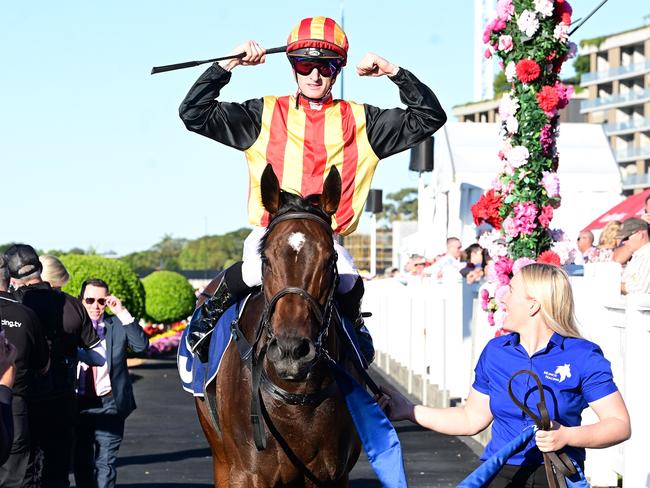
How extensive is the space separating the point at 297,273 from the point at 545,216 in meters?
5.77

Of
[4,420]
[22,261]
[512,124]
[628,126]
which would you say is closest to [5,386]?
[4,420]

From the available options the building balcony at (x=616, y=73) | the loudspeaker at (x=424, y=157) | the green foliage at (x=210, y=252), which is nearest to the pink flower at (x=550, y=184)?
the loudspeaker at (x=424, y=157)

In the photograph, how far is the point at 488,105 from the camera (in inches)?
5315

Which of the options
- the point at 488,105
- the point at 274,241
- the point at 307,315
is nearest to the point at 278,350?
the point at 307,315

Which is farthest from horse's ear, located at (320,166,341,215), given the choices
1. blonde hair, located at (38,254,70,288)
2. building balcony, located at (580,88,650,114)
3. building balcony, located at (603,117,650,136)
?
building balcony, located at (603,117,650,136)

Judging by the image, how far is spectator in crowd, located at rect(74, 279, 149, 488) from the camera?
9.28m

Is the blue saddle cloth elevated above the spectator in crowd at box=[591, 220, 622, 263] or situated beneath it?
situated beneath

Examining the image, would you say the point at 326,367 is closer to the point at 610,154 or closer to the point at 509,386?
the point at 509,386

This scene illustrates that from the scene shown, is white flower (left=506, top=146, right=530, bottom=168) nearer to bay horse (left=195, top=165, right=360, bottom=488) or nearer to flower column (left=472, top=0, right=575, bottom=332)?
flower column (left=472, top=0, right=575, bottom=332)

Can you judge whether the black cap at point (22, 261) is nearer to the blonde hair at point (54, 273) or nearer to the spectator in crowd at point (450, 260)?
the blonde hair at point (54, 273)

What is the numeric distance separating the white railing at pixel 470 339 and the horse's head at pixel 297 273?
8.98 ft

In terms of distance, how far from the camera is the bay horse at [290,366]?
213 inches

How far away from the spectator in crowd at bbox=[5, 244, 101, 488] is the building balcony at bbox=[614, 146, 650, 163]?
111 m

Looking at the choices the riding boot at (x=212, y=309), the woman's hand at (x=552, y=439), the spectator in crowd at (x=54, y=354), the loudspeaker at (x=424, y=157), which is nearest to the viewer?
the woman's hand at (x=552, y=439)
